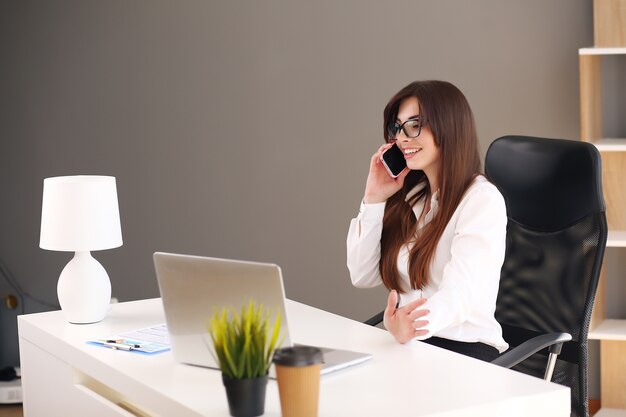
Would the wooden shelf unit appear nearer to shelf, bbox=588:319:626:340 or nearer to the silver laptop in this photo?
shelf, bbox=588:319:626:340

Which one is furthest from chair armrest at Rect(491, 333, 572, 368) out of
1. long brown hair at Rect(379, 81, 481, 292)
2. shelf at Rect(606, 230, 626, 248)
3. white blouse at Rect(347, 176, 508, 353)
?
shelf at Rect(606, 230, 626, 248)

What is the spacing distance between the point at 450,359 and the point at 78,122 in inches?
122

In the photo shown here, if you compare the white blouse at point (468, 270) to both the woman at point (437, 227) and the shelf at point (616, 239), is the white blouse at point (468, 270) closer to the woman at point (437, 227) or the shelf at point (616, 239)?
the woman at point (437, 227)

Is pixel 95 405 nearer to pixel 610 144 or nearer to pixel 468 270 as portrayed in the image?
pixel 468 270

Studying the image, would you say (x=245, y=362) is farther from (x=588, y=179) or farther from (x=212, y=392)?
(x=588, y=179)

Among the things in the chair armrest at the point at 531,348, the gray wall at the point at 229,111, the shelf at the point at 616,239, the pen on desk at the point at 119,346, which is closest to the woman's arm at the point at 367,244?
the chair armrest at the point at 531,348

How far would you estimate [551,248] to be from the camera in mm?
2922

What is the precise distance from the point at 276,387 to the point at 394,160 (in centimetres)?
105

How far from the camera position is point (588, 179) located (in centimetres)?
282

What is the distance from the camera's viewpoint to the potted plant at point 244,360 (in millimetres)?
1803

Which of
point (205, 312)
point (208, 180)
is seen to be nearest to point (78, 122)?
point (208, 180)

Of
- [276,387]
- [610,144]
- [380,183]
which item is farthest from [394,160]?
[610,144]

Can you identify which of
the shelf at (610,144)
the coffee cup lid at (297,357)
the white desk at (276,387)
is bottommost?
the white desk at (276,387)

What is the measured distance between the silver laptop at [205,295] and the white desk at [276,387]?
44 millimetres
